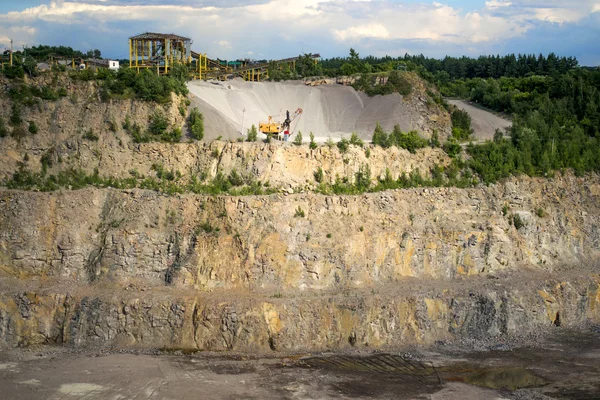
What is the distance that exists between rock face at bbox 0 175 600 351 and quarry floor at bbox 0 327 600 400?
5.06 ft

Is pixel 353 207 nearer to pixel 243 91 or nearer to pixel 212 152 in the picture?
pixel 212 152

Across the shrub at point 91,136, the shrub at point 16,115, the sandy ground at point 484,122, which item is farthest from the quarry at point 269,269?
Result: the sandy ground at point 484,122

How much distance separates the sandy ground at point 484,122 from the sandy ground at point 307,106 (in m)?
5.69

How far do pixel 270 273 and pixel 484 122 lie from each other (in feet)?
84.3

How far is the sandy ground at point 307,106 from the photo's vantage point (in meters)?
61.5

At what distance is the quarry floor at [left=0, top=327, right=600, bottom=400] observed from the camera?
4116 centimetres

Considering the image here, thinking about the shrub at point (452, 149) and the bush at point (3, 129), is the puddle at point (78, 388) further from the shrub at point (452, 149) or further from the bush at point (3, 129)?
the shrub at point (452, 149)

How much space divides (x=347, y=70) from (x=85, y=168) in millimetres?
24851

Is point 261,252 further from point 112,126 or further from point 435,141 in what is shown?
point 435,141

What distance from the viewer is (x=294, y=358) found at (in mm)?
45938

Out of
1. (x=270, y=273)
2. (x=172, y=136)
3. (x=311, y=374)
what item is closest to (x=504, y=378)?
(x=311, y=374)

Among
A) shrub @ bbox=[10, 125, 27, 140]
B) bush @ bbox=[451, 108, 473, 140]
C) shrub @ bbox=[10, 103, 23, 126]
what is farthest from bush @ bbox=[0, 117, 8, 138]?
bush @ bbox=[451, 108, 473, 140]

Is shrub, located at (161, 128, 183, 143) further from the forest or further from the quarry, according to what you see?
the forest

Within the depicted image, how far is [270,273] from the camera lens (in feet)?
161
